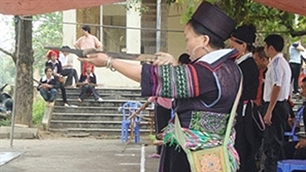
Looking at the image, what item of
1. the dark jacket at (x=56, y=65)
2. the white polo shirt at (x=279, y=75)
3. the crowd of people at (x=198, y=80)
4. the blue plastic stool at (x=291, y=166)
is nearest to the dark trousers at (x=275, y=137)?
the white polo shirt at (x=279, y=75)

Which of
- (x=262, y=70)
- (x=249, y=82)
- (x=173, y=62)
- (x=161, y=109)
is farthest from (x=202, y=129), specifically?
(x=161, y=109)

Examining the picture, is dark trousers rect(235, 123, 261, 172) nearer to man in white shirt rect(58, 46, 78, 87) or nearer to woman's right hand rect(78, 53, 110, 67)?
woman's right hand rect(78, 53, 110, 67)

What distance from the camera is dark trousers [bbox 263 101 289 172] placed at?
5.93m

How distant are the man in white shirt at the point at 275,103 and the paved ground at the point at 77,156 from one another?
254 centimetres

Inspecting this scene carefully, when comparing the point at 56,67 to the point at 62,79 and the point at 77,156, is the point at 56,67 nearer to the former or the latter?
the point at 62,79

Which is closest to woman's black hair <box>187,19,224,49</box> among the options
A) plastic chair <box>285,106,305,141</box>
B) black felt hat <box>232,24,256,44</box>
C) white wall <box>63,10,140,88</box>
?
black felt hat <box>232,24,256,44</box>

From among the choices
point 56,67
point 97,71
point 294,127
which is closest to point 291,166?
point 294,127

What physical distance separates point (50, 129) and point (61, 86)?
3.93ft

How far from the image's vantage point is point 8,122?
14562 millimetres

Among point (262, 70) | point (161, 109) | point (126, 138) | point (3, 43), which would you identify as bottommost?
point (126, 138)

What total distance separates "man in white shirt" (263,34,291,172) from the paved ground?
2.54 m

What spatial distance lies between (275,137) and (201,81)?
3392 millimetres

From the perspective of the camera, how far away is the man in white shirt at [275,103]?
5.96m

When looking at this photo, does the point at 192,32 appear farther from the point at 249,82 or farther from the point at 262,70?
the point at 262,70
